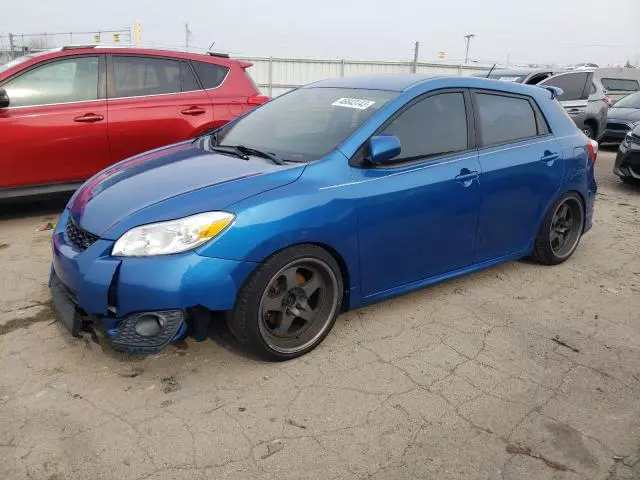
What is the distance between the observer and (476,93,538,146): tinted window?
162 inches

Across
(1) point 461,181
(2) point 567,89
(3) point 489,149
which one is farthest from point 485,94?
A: (2) point 567,89

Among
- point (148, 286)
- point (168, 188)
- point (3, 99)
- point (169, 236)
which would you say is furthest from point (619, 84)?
point (148, 286)

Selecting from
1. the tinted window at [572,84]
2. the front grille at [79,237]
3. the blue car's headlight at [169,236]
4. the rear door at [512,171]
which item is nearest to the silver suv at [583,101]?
the tinted window at [572,84]

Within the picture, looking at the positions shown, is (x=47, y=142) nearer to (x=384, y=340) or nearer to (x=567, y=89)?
(x=384, y=340)

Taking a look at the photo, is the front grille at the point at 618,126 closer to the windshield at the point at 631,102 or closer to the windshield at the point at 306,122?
the windshield at the point at 631,102

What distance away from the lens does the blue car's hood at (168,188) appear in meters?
2.95

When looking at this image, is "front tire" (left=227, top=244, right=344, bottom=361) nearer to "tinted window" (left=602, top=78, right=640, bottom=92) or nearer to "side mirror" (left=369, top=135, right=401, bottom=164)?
"side mirror" (left=369, top=135, right=401, bottom=164)

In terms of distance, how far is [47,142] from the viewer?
216 inches

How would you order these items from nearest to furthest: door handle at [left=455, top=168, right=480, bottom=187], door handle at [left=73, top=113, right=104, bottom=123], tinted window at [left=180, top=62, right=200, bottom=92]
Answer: door handle at [left=455, top=168, right=480, bottom=187]
door handle at [left=73, top=113, right=104, bottom=123]
tinted window at [left=180, top=62, right=200, bottom=92]

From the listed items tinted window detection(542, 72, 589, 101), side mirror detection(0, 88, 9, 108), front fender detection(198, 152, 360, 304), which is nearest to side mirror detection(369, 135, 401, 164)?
front fender detection(198, 152, 360, 304)

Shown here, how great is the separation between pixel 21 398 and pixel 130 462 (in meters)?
0.79

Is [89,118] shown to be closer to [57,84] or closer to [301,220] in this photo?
[57,84]

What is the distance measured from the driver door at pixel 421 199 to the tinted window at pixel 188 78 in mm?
3415

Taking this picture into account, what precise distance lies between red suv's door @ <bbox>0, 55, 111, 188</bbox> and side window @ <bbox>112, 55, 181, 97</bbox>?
0.61 feet
